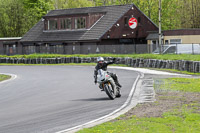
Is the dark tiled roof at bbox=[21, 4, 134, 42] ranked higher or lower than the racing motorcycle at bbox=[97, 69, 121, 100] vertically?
higher

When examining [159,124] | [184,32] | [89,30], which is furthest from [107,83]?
[89,30]

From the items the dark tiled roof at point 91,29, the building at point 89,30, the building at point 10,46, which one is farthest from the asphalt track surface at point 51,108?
the building at point 10,46

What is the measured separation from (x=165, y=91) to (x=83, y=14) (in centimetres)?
4643

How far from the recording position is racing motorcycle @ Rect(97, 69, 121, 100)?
17312mm

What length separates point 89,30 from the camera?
207ft

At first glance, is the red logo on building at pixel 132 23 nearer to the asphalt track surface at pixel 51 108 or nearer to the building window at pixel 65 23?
the building window at pixel 65 23

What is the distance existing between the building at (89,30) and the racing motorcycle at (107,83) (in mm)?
39927

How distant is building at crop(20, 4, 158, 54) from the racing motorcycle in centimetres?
3993

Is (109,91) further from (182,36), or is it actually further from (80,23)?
(80,23)

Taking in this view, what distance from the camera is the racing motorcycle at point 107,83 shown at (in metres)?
17.3

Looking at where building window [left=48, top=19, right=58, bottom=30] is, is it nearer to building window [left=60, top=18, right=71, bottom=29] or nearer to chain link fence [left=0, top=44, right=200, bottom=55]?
building window [left=60, top=18, right=71, bottom=29]

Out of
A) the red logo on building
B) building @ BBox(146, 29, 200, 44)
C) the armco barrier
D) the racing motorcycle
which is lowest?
the armco barrier

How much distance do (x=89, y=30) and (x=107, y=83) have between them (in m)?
45.9

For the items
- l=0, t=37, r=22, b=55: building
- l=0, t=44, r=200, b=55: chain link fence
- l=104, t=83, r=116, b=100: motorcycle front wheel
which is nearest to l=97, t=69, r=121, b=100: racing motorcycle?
l=104, t=83, r=116, b=100: motorcycle front wheel
